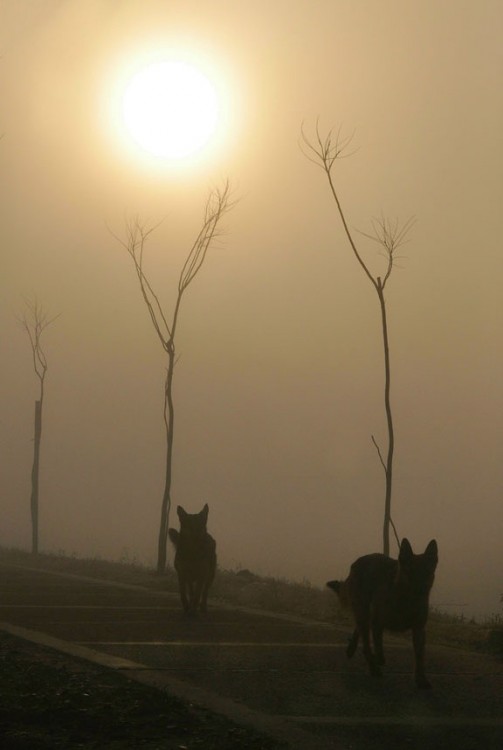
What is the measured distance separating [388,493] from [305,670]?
12.3 m

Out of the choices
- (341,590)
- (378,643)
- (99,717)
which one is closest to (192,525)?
(341,590)

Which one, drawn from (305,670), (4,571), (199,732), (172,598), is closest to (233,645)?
(305,670)

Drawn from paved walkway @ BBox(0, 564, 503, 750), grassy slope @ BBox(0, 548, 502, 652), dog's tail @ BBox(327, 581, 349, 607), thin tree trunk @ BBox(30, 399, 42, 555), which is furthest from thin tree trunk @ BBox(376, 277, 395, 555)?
thin tree trunk @ BBox(30, 399, 42, 555)

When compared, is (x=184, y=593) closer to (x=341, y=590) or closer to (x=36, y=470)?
(x=341, y=590)

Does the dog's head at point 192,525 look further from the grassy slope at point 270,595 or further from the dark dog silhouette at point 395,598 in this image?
the dark dog silhouette at point 395,598

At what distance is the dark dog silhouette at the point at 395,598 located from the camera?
10672mm

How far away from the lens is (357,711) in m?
8.80

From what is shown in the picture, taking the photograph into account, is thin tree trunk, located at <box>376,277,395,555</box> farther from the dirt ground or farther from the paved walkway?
the dirt ground

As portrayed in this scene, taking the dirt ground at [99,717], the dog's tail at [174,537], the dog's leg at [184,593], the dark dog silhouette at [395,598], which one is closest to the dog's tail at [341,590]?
the dark dog silhouette at [395,598]

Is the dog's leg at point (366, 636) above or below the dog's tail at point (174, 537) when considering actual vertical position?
below

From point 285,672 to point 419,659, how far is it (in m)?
1.25

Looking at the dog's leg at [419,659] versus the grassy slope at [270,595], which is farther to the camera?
the grassy slope at [270,595]

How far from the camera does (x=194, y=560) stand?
16062mm

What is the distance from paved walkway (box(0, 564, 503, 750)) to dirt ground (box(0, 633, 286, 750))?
0.28 m
